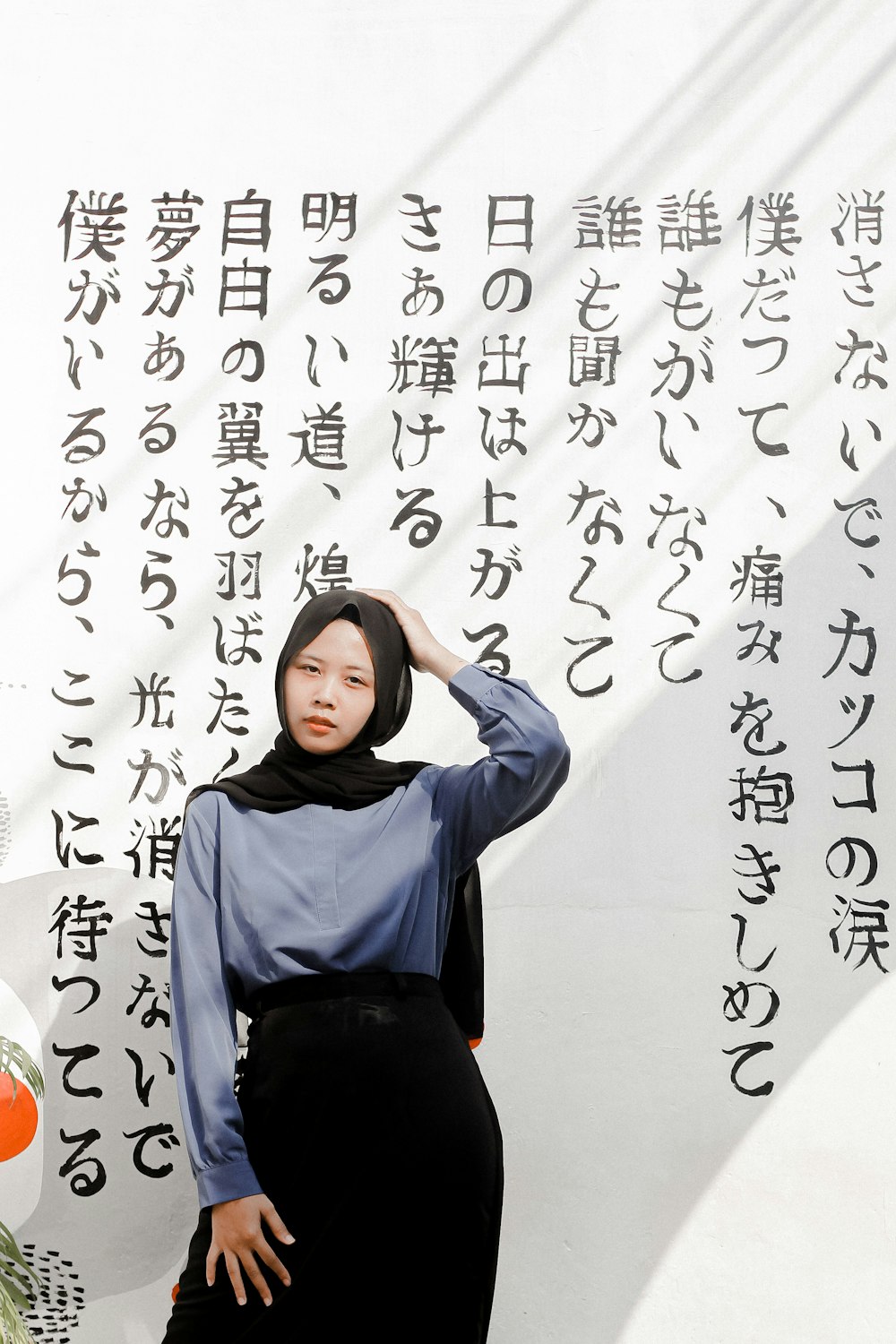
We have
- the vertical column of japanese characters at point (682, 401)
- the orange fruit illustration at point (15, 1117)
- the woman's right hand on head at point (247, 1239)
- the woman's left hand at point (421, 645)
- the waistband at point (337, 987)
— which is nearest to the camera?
the woman's right hand on head at point (247, 1239)

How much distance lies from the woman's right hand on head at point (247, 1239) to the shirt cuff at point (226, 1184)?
1cm

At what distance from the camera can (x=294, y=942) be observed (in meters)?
2.04

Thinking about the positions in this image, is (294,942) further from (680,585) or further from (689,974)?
(680,585)

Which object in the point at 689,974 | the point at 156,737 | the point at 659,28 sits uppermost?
the point at 659,28

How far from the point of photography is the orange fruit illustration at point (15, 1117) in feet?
8.45

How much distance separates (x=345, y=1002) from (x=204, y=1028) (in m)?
0.23

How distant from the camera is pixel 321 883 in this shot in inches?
81.8

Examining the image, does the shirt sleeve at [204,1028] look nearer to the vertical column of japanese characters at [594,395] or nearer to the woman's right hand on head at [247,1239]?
the woman's right hand on head at [247,1239]

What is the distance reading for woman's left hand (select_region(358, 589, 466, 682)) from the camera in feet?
7.02

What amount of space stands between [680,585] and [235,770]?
3.42 ft

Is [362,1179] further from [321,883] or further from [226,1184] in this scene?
[321,883]

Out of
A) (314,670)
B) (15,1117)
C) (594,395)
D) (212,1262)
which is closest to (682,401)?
(594,395)

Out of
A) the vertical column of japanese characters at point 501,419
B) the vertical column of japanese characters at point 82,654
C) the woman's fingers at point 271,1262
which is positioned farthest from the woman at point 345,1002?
the vertical column of japanese characters at point 82,654

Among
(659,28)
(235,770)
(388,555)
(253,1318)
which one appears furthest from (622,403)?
(253,1318)
